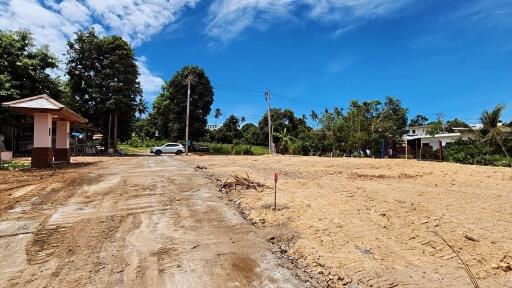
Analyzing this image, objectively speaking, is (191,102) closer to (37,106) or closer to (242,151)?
(242,151)

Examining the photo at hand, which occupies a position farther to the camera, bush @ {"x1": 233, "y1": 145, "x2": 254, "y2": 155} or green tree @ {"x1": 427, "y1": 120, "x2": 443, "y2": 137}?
green tree @ {"x1": 427, "y1": 120, "x2": 443, "y2": 137}

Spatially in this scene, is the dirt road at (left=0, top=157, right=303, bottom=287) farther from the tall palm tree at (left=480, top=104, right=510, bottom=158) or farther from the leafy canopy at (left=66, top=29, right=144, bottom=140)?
the leafy canopy at (left=66, top=29, right=144, bottom=140)

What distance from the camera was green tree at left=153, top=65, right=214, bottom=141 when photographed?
48.9 meters

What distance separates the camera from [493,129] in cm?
2773

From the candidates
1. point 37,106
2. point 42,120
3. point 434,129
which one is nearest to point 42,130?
point 42,120

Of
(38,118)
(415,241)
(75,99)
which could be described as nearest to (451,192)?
(415,241)

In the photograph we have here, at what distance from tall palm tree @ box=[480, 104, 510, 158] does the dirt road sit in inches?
943

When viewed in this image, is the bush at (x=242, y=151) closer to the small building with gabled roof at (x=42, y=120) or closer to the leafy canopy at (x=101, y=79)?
the leafy canopy at (x=101, y=79)

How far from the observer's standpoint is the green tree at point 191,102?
1924 inches

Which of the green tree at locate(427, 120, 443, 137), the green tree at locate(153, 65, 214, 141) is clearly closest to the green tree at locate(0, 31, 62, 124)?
the green tree at locate(153, 65, 214, 141)

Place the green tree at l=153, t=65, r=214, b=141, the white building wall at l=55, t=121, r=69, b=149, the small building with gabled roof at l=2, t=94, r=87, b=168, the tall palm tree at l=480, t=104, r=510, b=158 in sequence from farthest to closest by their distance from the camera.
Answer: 1. the green tree at l=153, t=65, r=214, b=141
2. the tall palm tree at l=480, t=104, r=510, b=158
3. the white building wall at l=55, t=121, r=69, b=149
4. the small building with gabled roof at l=2, t=94, r=87, b=168

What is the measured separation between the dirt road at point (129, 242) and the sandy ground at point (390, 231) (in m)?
0.64

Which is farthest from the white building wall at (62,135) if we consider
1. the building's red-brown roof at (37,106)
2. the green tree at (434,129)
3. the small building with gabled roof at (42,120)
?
the green tree at (434,129)

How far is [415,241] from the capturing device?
632cm
